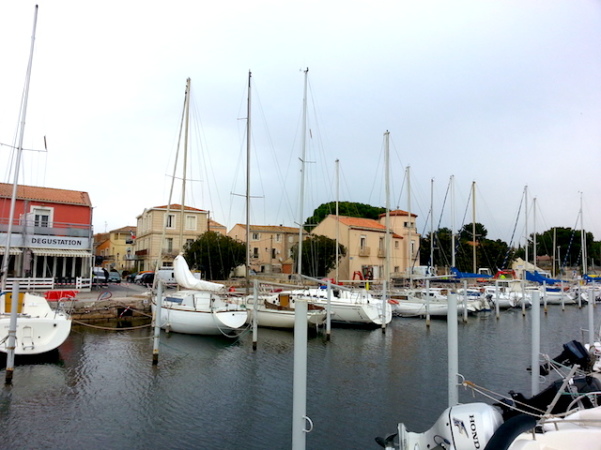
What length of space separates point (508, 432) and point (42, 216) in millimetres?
34197

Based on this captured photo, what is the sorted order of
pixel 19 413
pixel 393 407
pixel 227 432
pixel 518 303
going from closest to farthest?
pixel 227 432 → pixel 19 413 → pixel 393 407 → pixel 518 303

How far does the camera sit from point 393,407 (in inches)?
465

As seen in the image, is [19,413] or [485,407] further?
[19,413]

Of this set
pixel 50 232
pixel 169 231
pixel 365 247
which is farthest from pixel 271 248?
pixel 50 232

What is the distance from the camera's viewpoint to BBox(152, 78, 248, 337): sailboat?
20766 millimetres

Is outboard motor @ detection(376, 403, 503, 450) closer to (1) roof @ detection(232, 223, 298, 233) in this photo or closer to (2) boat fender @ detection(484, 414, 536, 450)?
(2) boat fender @ detection(484, 414, 536, 450)

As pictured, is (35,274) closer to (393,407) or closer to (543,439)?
(393,407)

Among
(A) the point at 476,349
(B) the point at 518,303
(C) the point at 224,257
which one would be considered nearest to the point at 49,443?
(A) the point at 476,349

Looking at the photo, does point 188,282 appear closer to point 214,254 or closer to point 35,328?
point 35,328

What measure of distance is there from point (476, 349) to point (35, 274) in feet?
88.9

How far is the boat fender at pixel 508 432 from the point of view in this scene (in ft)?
20.0

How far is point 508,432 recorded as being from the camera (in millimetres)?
6191

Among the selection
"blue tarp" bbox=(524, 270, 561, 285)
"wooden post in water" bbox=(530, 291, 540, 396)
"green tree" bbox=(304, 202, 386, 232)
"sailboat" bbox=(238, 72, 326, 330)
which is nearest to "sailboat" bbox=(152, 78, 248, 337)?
"sailboat" bbox=(238, 72, 326, 330)

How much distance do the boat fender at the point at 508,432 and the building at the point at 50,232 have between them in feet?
94.7
